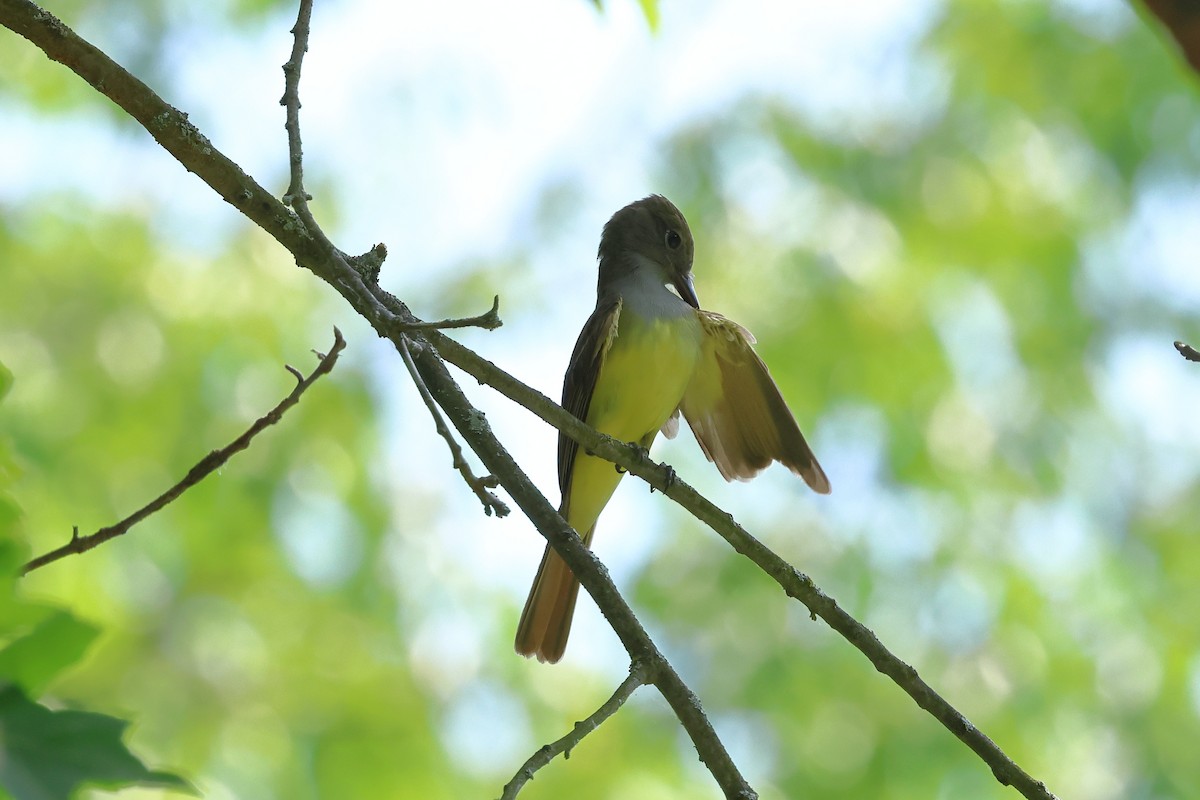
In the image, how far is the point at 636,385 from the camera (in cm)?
453

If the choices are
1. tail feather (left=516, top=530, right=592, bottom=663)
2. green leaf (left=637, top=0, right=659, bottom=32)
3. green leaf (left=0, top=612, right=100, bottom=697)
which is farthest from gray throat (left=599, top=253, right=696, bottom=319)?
green leaf (left=0, top=612, right=100, bottom=697)

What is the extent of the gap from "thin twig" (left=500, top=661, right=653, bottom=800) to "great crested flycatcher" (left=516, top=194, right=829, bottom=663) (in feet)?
4.92

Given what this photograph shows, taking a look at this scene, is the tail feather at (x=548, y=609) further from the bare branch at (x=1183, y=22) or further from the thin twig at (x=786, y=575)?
the bare branch at (x=1183, y=22)

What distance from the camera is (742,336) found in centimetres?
426

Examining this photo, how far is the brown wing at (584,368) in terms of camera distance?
14.7 ft

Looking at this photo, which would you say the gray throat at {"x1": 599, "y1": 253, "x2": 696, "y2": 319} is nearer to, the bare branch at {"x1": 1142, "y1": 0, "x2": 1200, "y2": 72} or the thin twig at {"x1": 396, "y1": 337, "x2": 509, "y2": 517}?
the thin twig at {"x1": 396, "y1": 337, "x2": 509, "y2": 517}

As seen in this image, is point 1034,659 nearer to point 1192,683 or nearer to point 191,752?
point 1192,683

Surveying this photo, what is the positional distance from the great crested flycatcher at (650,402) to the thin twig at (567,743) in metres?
1.50

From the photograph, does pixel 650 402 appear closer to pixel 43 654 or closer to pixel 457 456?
pixel 457 456

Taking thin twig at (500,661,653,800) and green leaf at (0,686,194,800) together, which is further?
thin twig at (500,661,653,800)

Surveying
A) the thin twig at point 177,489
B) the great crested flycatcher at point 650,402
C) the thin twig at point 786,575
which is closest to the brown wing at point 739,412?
the great crested flycatcher at point 650,402

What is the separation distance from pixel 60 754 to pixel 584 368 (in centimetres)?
347

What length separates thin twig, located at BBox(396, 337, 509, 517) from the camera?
7.92 ft

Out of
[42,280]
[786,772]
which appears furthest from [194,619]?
[786,772]
